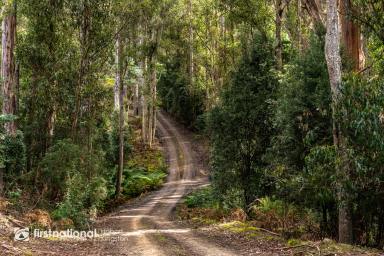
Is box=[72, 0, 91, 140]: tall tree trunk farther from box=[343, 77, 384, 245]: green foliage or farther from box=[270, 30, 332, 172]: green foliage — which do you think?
box=[343, 77, 384, 245]: green foliage

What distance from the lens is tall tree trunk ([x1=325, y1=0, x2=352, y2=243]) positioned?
11.9 m

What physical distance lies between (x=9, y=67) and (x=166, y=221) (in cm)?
1210

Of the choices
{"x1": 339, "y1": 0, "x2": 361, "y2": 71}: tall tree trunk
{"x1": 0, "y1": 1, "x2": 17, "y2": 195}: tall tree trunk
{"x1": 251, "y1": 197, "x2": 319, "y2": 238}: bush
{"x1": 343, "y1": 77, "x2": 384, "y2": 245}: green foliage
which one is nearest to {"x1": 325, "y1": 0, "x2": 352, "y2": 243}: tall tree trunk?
{"x1": 343, "y1": 77, "x2": 384, "y2": 245}: green foliage

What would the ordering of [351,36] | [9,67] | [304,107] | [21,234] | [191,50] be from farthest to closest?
[191,50] → [9,67] → [351,36] → [304,107] → [21,234]

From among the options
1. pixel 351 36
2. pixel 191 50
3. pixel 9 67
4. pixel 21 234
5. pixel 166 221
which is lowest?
pixel 166 221

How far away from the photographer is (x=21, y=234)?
1285 cm

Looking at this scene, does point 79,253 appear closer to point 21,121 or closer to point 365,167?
point 365,167

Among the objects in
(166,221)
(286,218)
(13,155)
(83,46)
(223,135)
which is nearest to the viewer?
(286,218)

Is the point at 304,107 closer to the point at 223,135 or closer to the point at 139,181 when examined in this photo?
the point at 223,135

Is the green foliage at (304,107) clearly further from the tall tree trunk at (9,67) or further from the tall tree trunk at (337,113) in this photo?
the tall tree trunk at (9,67)

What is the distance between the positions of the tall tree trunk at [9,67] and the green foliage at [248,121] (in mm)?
11472

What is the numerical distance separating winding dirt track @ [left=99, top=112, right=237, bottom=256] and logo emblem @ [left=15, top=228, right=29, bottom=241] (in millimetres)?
2207

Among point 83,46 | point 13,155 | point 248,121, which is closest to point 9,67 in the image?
point 13,155

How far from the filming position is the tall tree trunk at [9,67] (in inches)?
967
